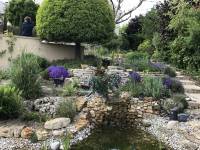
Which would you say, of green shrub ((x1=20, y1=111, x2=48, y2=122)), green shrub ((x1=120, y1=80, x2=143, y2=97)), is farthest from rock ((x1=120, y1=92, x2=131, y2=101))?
green shrub ((x1=20, y1=111, x2=48, y2=122))

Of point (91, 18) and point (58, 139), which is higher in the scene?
point (91, 18)

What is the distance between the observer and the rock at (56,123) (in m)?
7.94

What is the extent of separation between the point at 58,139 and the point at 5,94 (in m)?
1.41

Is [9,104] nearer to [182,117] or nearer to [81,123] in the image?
[81,123]

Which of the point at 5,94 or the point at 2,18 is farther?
the point at 2,18

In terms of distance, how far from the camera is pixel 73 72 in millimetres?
11031

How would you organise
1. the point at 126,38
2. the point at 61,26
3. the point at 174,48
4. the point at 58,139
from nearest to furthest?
1. the point at 58,139
2. the point at 61,26
3. the point at 174,48
4. the point at 126,38

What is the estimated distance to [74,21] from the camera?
1216 cm

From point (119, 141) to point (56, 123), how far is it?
116 centimetres

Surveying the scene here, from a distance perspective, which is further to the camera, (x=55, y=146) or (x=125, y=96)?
(x=125, y=96)

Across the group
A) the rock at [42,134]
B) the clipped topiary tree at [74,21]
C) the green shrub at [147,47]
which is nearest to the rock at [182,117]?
the rock at [42,134]

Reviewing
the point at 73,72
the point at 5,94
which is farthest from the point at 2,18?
the point at 5,94

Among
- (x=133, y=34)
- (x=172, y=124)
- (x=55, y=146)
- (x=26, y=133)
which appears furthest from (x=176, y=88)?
(x=133, y=34)

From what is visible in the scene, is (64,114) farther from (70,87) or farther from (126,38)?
(126,38)
